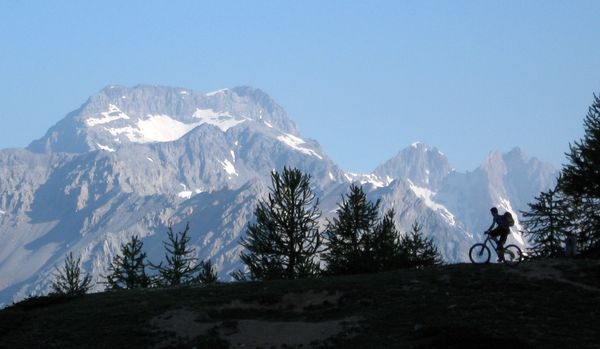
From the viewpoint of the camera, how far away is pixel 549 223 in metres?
62.4

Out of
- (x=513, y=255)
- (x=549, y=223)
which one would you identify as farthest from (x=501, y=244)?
(x=549, y=223)

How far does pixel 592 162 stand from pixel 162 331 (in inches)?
1176

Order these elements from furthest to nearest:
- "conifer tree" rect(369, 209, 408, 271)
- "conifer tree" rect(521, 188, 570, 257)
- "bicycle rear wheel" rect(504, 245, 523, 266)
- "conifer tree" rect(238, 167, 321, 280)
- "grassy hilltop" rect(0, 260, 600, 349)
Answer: "conifer tree" rect(521, 188, 570, 257) → "conifer tree" rect(369, 209, 408, 271) → "conifer tree" rect(238, 167, 321, 280) → "bicycle rear wheel" rect(504, 245, 523, 266) → "grassy hilltop" rect(0, 260, 600, 349)

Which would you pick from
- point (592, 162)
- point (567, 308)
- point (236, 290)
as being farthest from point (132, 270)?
point (567, 308)

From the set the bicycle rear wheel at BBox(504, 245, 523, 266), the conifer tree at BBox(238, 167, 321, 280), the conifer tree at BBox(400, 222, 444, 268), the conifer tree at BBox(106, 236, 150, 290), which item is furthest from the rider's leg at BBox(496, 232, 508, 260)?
the conifer tree at BBox(106, 236, 150, 290)

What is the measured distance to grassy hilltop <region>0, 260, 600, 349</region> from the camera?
30328mm

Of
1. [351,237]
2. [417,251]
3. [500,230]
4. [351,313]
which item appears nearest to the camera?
[351,313]

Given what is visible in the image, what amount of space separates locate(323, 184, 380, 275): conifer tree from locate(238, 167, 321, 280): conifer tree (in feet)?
9.26

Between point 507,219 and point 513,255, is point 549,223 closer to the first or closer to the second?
point 513,255

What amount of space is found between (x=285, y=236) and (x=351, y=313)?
2094 cm

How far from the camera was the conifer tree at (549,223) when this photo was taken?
60000 millimetres

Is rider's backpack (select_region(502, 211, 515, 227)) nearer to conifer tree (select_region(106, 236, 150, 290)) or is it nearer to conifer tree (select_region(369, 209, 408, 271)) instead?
conifer tree (select_region(369, 209, 408, 271))

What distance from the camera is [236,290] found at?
1549 inches

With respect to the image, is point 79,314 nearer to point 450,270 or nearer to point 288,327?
point 288,327
